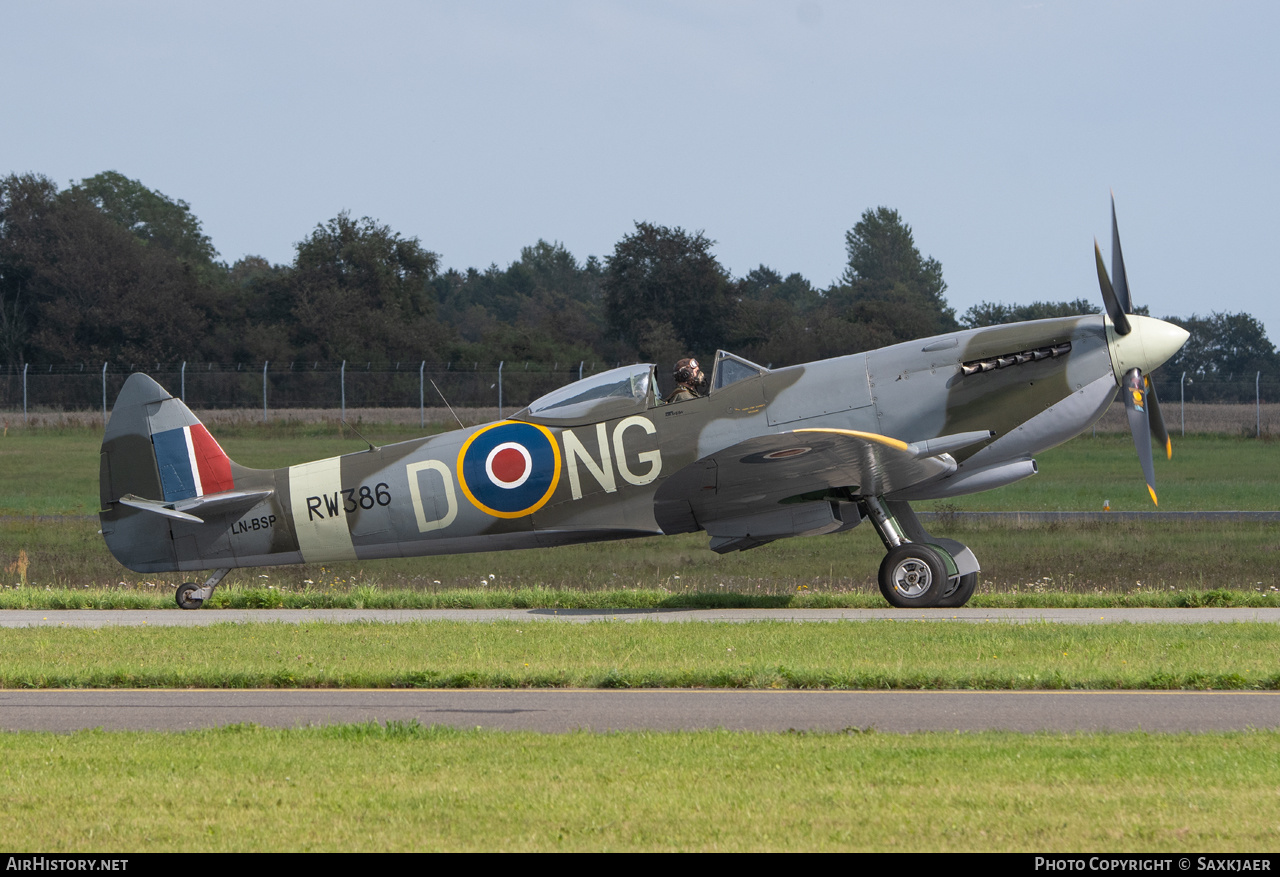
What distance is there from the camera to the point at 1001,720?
23.2 ft

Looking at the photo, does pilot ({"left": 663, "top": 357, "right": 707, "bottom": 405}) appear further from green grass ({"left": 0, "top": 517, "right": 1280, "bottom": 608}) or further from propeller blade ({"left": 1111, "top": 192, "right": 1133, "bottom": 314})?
propeller blade ({"left": 1111, "top": 192, "right": 1133, "bottom": 314})

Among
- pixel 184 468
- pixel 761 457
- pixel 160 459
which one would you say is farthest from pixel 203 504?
pixel 761 457

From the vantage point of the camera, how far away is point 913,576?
12.5m

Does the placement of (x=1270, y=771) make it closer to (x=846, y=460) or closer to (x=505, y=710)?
(x=505, y=710)

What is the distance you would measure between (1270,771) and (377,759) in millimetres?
3922

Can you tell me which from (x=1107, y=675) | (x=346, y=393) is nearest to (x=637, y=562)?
(x=1107, y=675)

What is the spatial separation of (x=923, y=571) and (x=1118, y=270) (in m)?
3.43

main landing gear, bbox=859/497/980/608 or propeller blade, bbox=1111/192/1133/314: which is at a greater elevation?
propeller blade, bbox=1111/192/1133/314

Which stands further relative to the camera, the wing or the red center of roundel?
the red center of roundel

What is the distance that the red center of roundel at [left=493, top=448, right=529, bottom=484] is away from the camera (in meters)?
12.9

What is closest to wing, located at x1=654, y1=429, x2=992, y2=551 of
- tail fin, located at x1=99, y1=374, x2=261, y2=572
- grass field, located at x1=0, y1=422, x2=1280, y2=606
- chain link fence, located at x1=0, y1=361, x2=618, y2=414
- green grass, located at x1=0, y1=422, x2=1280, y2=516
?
grass field, located at x1=0, y1=422, x2=1280, y2=606

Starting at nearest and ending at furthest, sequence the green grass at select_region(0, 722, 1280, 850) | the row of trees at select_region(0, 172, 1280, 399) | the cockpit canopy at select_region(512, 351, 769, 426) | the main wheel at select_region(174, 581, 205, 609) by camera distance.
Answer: the green grass at select_region(0, 722, 1280, 850)
the cockpit canopy at select_region(512, 351, 769, 426)
the main wheel at select_region(174, 581, 205, 609)
the row of trees at select_region(0, 172, 1280, 399)

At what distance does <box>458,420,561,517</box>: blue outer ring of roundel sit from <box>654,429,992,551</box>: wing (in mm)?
1152

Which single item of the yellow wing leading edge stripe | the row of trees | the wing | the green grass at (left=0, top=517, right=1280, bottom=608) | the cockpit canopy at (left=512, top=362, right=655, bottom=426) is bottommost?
the green grass at (left=0, top=517, right=1280, bottom=608)
